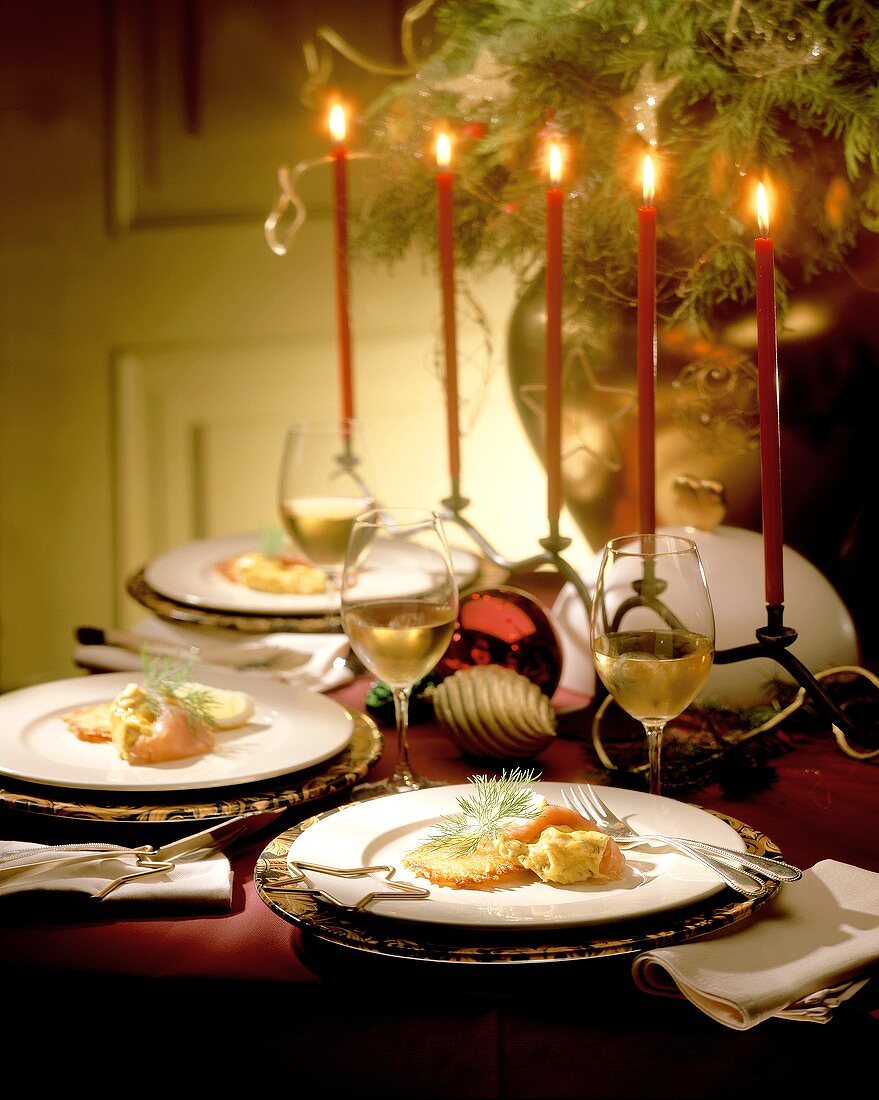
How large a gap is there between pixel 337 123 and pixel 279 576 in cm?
57

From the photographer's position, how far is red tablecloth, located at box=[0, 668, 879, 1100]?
2.37ft

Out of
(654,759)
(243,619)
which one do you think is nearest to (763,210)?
(654,759)

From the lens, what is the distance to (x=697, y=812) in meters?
0.95

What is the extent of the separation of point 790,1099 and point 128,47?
9.87ft

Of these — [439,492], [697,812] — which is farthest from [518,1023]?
[439,492]

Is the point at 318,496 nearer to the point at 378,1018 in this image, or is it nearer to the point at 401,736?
the point at 401,736

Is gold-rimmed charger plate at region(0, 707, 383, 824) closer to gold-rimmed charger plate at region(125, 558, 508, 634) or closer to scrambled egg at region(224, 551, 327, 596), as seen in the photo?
gold-rimmed charger plate at region(125, 558, 508, 634)

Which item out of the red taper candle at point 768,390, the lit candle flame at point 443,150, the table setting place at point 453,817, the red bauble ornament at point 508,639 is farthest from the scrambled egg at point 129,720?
the lit candle flame at point 443,150

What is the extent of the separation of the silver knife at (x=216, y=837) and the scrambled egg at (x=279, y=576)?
642 mm

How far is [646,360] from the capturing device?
3.85 ft

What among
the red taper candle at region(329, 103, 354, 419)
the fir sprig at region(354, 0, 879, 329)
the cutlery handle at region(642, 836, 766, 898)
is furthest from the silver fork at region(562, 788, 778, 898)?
the red taper candle at region(329, 103, 354, 419)

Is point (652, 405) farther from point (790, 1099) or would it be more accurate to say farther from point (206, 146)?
point (206, 146)

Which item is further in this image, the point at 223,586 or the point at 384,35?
the point at 384,35

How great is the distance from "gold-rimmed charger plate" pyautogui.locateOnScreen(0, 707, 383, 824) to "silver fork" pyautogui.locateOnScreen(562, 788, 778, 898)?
22 centimetres
